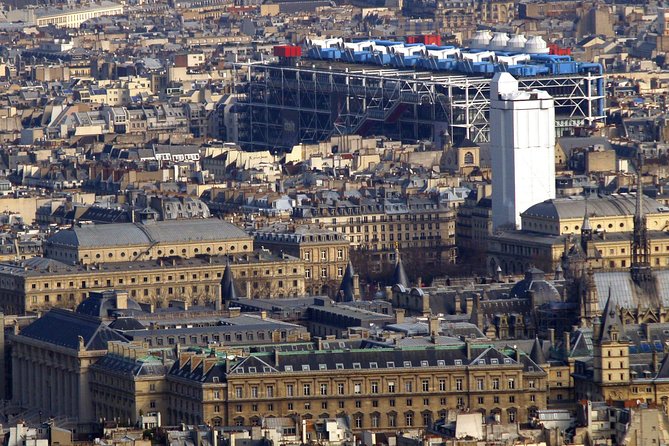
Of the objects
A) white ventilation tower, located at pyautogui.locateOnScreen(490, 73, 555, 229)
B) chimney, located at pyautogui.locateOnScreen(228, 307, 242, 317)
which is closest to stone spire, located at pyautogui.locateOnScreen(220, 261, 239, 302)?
chimney, located at pyautogui.locateOnScreen(228, 307, 242, 317)

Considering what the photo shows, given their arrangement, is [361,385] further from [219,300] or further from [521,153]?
[521,153]

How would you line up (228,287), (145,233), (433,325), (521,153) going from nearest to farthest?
(433,325) → (228,287) → (145,233) → (521,153)

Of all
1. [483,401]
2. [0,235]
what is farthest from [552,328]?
[0,235]

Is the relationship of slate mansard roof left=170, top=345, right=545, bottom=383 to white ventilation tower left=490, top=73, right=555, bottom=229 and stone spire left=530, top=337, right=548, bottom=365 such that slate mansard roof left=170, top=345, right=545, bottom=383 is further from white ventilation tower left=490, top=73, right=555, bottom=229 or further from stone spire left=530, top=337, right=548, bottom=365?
white ventilation tower left=490, top=73, right=555, bottom=229

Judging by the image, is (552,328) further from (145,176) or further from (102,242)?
(145,176)

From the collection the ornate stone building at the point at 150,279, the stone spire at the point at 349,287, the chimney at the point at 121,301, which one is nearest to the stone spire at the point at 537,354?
the chimney at the point at 121,301

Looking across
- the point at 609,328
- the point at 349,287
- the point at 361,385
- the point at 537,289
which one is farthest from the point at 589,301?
the point at 349,287

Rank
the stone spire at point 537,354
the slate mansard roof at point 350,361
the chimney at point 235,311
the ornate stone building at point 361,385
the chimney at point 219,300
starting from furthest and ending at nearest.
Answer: the chimney at point 219,300 < the chimney at point 235,311 < the stone spire at point 537,354 < the slate mansard roof at point 350,361 < the ornate stone building at point 361,385

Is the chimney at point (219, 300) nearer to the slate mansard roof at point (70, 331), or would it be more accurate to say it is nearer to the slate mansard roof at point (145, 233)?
the slate mansard roof at point (70, 331)
